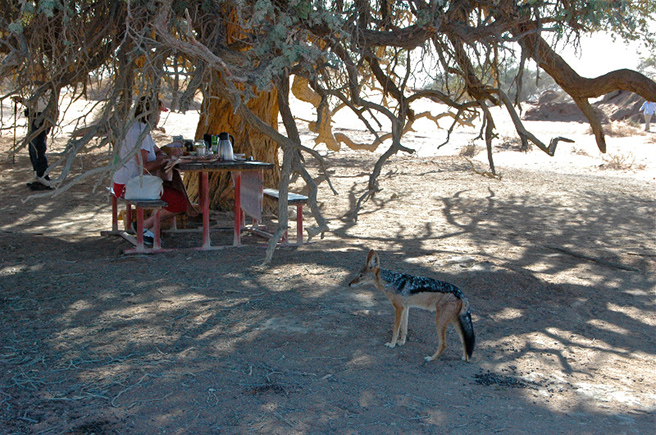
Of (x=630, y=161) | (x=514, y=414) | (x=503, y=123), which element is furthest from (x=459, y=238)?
(x=503, y=123)

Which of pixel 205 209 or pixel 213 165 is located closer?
pixel 213 165

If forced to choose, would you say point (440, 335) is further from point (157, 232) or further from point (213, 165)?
point (157, 232)

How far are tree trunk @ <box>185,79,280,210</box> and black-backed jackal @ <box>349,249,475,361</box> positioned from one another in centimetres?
487

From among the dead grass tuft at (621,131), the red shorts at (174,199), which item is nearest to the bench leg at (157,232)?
the red shorts at (174,199)

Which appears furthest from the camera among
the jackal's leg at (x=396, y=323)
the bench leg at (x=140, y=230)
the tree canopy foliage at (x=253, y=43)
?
the bench leg at (x=140, y=230)

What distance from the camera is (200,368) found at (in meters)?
3.83

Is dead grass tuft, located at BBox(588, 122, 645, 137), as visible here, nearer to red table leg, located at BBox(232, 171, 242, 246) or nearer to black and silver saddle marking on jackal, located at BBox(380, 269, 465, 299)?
red table leg, located at BBox(232, 171, 242, 246)

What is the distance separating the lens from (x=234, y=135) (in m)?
8.91

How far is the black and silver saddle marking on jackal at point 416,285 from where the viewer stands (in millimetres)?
4090

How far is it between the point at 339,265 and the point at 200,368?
8.29ft

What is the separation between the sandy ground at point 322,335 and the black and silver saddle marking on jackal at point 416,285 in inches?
16.2

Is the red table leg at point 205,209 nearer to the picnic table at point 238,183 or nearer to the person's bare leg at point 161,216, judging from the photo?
the picnic table at point 238,183

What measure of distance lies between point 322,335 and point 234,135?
5.07 metres

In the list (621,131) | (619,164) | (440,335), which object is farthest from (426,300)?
(621,131)
